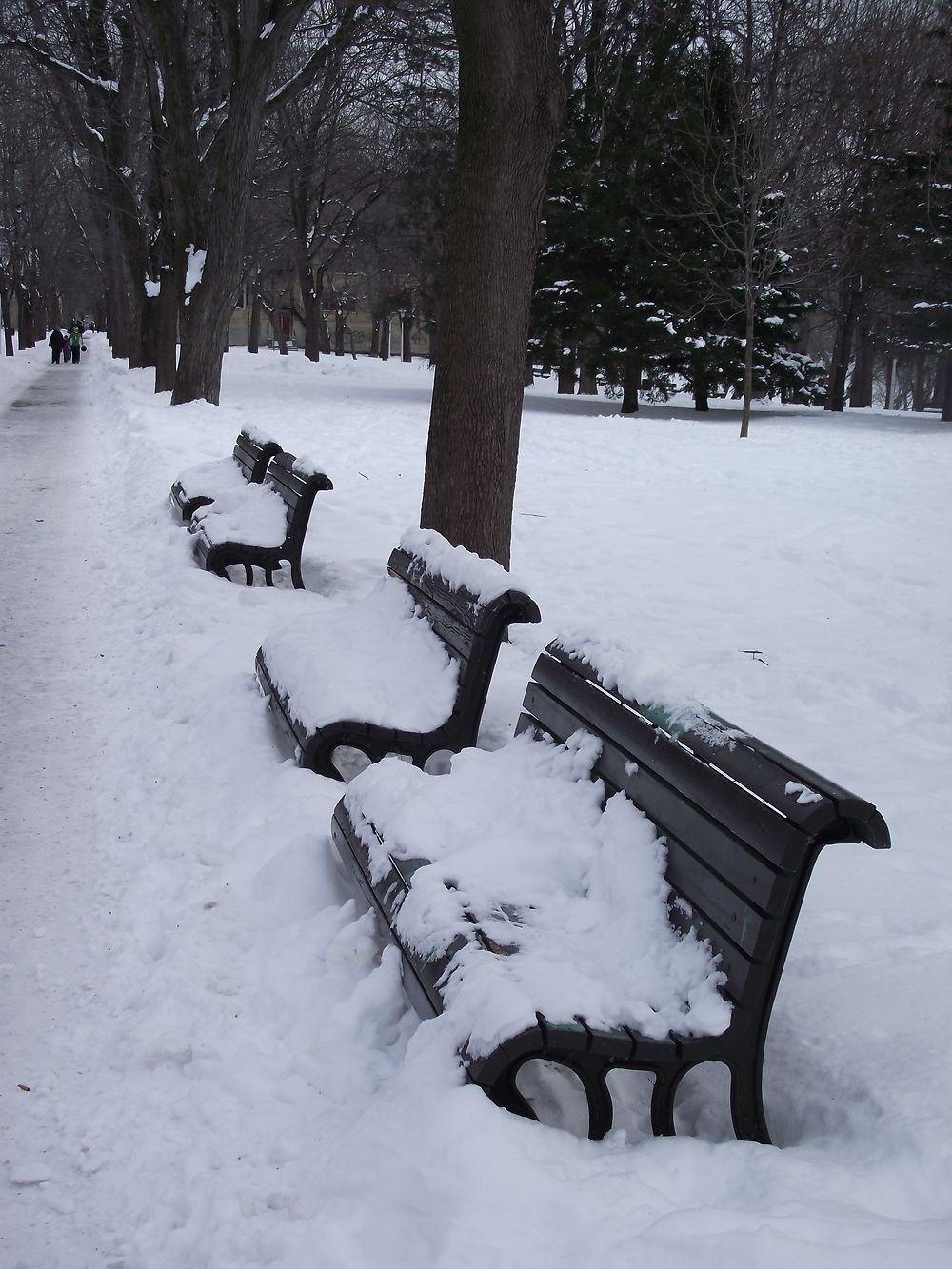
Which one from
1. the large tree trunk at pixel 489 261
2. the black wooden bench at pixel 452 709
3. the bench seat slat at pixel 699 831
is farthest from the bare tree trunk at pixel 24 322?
the bench seat slat at pixel 699 831

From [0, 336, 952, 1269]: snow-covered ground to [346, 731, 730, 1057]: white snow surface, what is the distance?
0.72 ft

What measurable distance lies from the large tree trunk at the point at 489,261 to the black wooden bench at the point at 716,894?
10.9 ft

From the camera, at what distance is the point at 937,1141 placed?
2.25 metres

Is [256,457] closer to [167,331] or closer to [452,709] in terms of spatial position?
[452,709]

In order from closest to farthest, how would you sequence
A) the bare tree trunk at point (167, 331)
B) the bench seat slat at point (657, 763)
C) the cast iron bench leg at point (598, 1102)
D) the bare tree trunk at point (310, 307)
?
the bench seat slat at point (657, 763), the cast iron bench leg at point (598, 1102), the bare tree trunk at point (167, 331), the bare tree trunk at point (310, 307)

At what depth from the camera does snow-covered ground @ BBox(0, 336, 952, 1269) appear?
203 cm

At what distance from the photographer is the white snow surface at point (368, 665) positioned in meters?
3.96

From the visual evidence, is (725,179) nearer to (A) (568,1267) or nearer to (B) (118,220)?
(B) (118,220)

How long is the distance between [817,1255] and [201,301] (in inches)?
629

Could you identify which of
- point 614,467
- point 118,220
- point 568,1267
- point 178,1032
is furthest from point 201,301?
point 568,1267

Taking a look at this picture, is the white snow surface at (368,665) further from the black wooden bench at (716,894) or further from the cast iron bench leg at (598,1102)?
the cast iron bench leg at (598,1102)

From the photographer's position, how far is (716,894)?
90.8 inches

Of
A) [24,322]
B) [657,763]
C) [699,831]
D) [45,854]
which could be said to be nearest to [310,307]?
[24,322]

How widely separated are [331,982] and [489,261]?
3826mm
